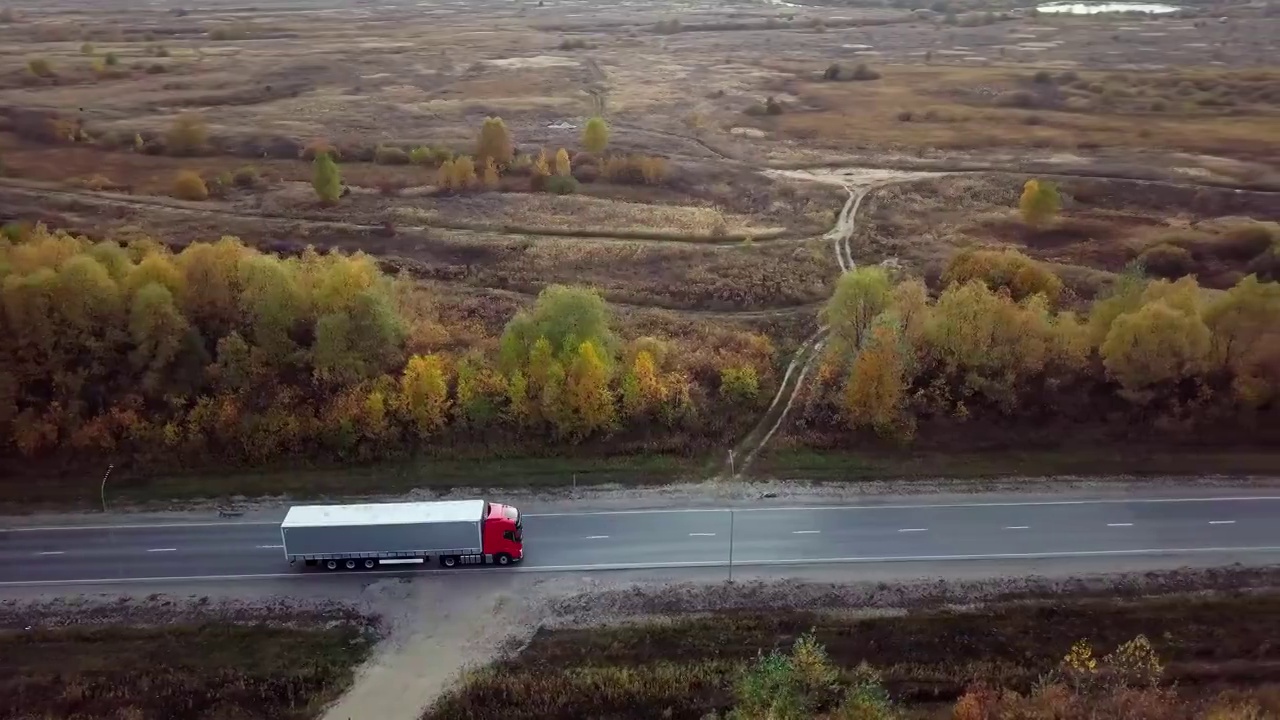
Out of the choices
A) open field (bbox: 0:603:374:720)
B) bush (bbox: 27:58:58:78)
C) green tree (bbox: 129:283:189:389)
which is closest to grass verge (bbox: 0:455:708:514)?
green tree (bbox: 129:283:189:389)

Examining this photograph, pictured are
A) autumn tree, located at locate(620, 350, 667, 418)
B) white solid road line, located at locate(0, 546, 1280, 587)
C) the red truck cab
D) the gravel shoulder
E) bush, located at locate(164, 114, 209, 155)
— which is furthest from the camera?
bush, located at locate(164, 114, 209, 155)

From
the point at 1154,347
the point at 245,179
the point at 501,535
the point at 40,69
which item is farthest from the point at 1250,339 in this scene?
the point at 40,69

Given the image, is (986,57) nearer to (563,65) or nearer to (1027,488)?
(563,65)

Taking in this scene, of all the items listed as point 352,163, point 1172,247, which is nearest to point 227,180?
point 352,163

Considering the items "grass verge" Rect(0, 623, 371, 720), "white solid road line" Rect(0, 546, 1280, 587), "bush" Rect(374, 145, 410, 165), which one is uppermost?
"bush" Rect(374, 145, 410, 165)

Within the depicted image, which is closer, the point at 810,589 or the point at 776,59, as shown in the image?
the point at 810,589

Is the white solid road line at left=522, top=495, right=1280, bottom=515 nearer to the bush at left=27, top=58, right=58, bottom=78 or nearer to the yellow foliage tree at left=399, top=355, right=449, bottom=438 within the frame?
the yellow foliage tree at left=399, top=355, right=449, bottom=438
